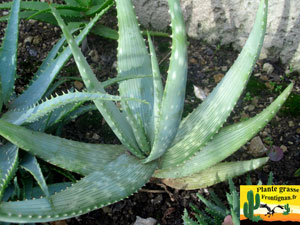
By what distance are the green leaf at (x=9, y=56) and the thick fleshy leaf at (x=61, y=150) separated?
0.32m

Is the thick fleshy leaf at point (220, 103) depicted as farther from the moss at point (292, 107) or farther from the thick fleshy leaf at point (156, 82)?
the moss at point (292, 107)

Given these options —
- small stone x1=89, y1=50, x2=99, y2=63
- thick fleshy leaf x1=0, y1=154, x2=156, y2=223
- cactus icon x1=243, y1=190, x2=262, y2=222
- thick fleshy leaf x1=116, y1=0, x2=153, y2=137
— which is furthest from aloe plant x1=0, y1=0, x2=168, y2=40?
cactus icon x1=243, y1=190, x2=262, y2=222

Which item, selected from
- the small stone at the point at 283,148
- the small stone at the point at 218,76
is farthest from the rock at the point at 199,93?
the small stone at the point at 283,148

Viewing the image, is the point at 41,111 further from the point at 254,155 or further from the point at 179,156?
the point at 254,155

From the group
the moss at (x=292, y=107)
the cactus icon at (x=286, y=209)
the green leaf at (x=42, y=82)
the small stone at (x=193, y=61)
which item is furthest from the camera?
the small stone at (x=193, y=61)

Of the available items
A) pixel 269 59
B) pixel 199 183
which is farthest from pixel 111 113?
pixel 269 59

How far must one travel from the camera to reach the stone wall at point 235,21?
65.8 inches

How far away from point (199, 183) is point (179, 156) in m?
0.17

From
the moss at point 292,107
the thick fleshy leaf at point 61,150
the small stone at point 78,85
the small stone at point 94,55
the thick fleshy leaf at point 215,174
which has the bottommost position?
the thick fleshy leaf at point 215,174

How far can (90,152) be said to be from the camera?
1238mm

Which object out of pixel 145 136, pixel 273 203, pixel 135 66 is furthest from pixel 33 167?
pixel 273 203

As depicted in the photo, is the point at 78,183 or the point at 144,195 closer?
the point at 78,183

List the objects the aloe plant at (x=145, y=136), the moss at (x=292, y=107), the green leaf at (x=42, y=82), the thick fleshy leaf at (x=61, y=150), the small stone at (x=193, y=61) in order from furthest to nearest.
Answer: the small stone at (x=193, y=61), the moss at (x=292, y=107), the green leaf at (x=42, y=82), the thick fleshy leaf at (x=61, y=150), the aloe plant at (x=145, y=136)

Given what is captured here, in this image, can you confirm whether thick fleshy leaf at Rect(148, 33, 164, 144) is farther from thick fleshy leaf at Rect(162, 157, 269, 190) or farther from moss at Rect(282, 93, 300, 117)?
moss at Rect(282, 93, 300, 117)
